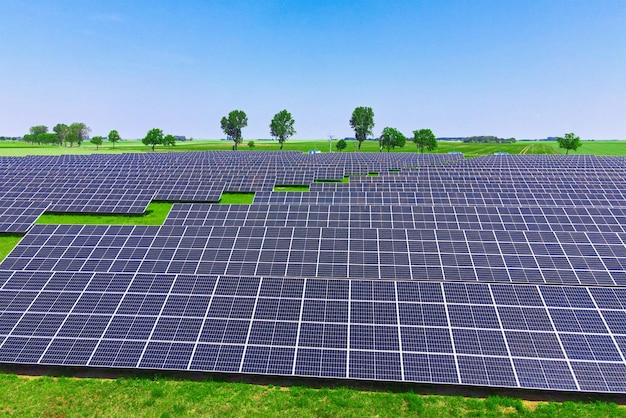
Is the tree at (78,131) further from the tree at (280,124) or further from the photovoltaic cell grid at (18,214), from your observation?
the photovoltaic cell grid at (18,214)

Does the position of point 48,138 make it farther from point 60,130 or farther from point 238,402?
point 238,402

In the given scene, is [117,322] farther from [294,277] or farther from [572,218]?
[572,218]

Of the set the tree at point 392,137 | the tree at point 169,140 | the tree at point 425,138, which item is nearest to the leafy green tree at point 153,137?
the tree at point 169,140

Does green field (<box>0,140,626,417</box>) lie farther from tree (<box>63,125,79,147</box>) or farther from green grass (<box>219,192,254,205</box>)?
tree (<box>63,125,79,147</box>)

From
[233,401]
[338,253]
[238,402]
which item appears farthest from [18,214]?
[238,402]

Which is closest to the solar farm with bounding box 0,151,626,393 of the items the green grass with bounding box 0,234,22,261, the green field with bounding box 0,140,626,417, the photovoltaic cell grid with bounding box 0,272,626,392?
the photovoltaic cell grid with bounding box 0,272,626,392

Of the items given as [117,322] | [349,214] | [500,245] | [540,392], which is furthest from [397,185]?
[117,322]
